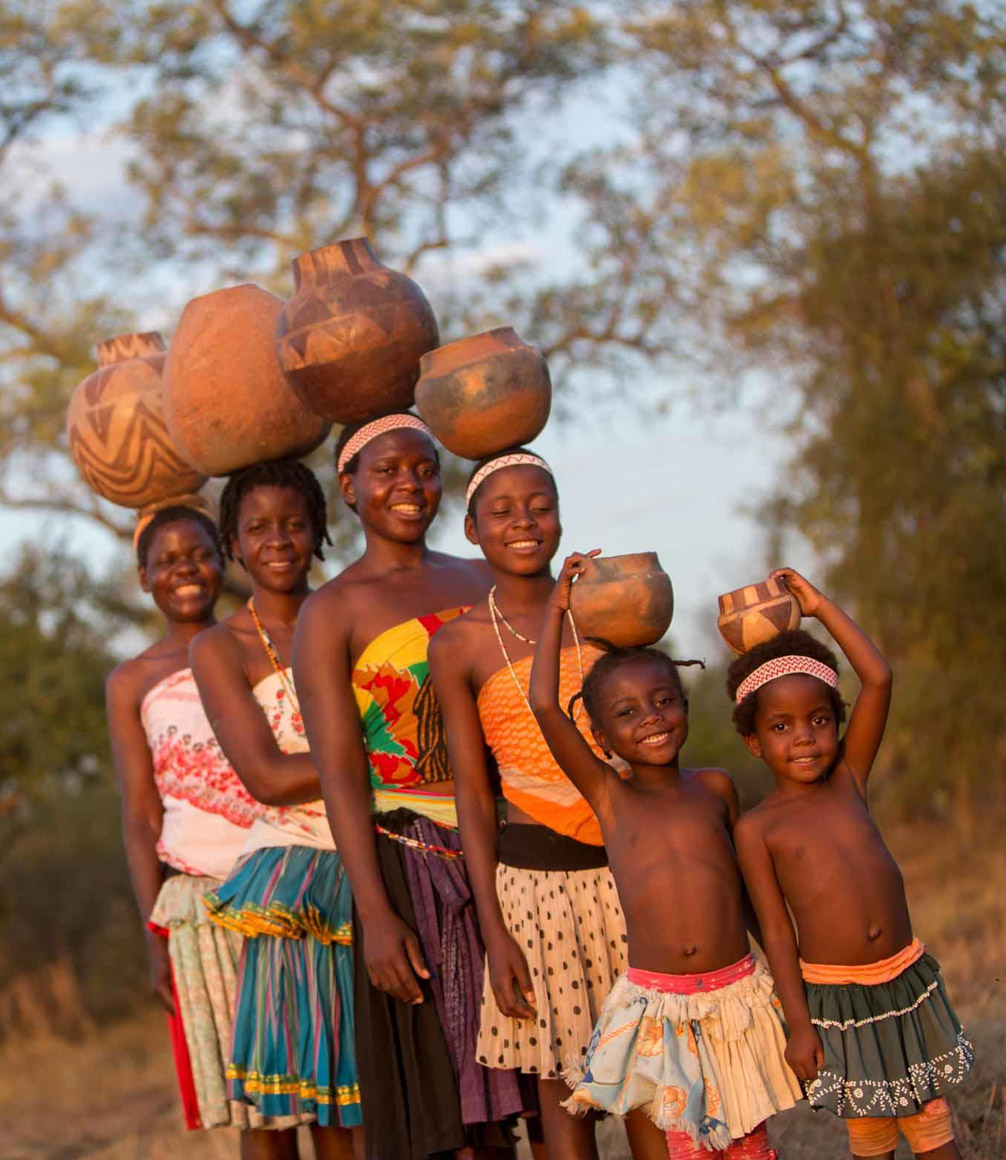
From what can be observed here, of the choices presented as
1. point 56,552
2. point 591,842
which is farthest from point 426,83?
point 591,842

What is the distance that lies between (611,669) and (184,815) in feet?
5.15

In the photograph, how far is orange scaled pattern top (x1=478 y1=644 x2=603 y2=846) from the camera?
3377 mm

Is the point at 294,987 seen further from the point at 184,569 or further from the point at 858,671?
the point at 858,671

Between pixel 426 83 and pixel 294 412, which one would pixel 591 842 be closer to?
pixel 294 412

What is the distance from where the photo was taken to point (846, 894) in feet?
10.3

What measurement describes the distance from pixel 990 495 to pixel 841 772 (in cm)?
771

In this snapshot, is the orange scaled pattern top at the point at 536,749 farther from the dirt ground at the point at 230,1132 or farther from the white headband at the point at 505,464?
the dirt ground at the point at 230,1132

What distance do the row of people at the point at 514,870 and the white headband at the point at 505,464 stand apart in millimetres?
11

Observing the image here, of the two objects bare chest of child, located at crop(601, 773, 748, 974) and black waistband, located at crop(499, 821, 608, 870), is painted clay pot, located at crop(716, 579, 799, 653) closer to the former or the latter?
bare chest of child, located at crop(601, 773, 748, 974)

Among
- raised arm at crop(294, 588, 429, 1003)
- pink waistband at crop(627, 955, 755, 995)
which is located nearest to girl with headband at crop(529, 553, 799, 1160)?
pink waistband at crop(627, 955, 755, 995)

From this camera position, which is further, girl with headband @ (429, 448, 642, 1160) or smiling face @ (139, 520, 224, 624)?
smiling face @ (139, 520, 224, 624)

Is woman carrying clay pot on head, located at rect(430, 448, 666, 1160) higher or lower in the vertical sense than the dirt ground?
higher

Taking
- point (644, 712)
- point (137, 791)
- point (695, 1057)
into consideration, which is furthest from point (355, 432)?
point (695, 1057)

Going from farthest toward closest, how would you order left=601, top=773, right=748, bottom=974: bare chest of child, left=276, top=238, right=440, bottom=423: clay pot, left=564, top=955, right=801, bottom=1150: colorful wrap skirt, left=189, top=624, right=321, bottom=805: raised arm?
left=189, top=624, right=321, bottom=805: raised arm → left=276, top=238, right=440, bottom=423: clay pot → left=601, top=773, right=748, bottom=974: bare chest of child → left=564, top=955, right=801, bottom=1150: colorful wrap skirt
